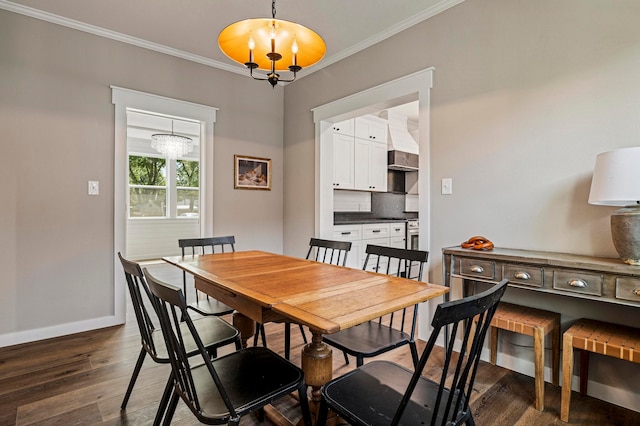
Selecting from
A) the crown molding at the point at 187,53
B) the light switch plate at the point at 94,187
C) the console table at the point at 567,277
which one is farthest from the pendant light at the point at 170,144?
the console table at the point at 567,277

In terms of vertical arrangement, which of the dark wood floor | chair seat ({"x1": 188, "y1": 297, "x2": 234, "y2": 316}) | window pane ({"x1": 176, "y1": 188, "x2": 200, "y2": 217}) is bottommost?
the dark wood floor

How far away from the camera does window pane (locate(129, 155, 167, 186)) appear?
6.75 m

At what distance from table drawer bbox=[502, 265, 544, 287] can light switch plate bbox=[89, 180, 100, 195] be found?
3312 millimetres

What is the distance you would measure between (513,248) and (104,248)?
339 cm

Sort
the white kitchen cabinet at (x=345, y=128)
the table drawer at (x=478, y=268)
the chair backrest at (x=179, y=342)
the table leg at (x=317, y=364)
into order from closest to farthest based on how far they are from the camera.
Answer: the chair backrest at (x=179, y=342)
the table leg at (x=317, y=364)
the table drawer at (x=478, y=268)
the white kitchen cabinet at (x=345, y=128)

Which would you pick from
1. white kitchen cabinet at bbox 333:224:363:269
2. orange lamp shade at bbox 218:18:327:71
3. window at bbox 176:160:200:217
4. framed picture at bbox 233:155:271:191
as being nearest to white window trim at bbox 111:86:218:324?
framed picture at bbox 233:155:271:191

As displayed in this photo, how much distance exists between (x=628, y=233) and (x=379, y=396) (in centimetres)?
143

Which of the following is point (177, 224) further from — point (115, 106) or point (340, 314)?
point (340, 314)

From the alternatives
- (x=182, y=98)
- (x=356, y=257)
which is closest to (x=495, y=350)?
(x=356, y=257)

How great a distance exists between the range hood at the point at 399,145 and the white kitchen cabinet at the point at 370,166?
16 cm

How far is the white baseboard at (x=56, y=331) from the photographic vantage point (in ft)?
8.61

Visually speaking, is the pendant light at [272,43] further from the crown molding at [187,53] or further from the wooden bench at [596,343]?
the wooden bench at [596,343]

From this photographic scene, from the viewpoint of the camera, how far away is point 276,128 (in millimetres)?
4203

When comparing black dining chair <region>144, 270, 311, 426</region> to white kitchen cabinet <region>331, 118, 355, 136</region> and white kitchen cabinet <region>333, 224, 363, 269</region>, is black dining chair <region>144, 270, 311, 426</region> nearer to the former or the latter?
white kitchen cabinet <region>333, 224, 363, 269</region>
